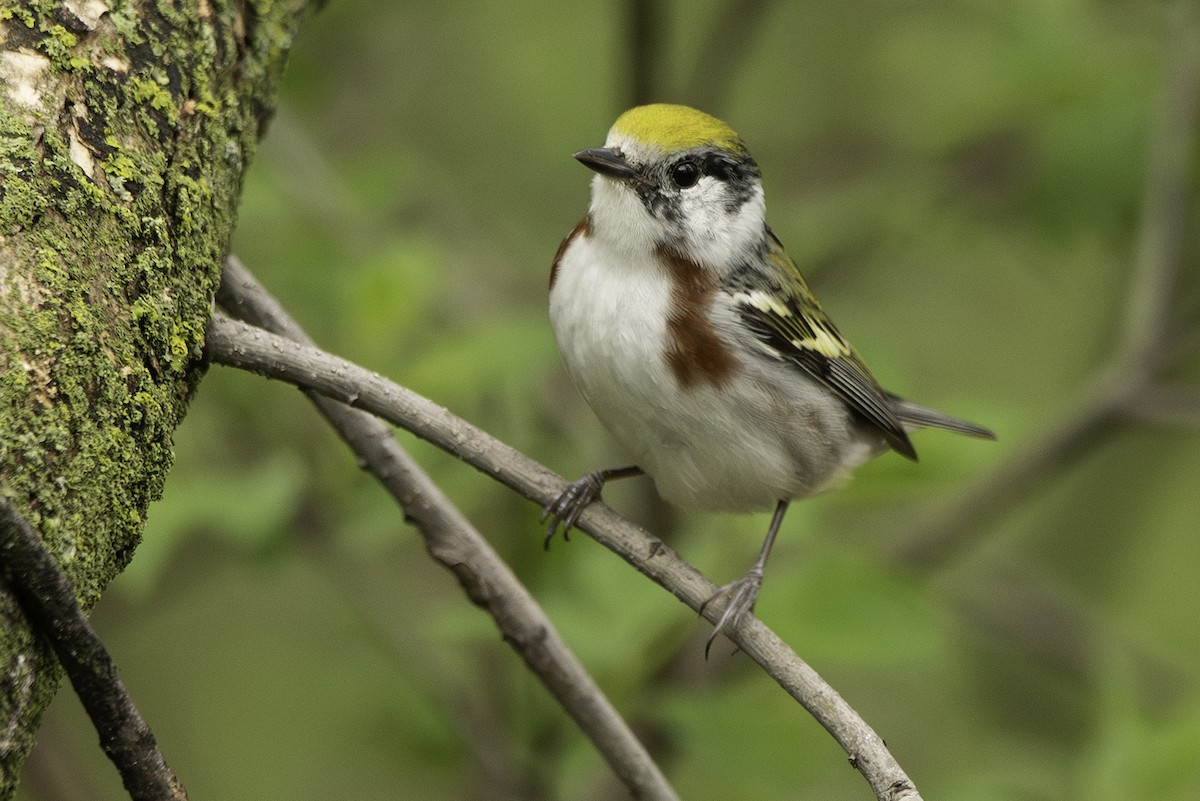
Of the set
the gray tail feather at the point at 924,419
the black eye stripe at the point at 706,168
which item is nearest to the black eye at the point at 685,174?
the black eye stripe at the point at 706,168

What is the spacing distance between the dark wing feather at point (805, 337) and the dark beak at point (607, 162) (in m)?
0.40

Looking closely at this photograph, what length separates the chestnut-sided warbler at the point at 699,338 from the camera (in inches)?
119

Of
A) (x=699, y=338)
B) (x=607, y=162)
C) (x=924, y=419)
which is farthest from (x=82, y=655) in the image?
(x=924, y=419)

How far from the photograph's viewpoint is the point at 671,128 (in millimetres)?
3295

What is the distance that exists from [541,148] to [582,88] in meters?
0.40

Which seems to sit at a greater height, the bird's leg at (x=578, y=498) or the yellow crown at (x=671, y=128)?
the yellow crown at (x=671, y=128)

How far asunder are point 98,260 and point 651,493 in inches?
123

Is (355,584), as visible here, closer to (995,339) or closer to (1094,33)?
(1094,33)

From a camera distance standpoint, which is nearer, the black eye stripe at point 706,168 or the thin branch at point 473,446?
the thin branch at point 473,446

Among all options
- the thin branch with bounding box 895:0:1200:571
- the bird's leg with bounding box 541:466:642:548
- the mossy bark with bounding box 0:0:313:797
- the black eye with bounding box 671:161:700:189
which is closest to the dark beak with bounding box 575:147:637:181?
the black eye with bounding box 671:161:700:189

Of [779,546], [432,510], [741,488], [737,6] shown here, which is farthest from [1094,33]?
[432,510]

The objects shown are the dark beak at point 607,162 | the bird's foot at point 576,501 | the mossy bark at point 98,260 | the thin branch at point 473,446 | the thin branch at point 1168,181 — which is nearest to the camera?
the mossy bark at point 98,260

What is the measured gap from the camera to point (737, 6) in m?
4.96

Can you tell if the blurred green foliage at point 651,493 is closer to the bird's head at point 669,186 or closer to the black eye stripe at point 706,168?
the bird's head at point 669,186
